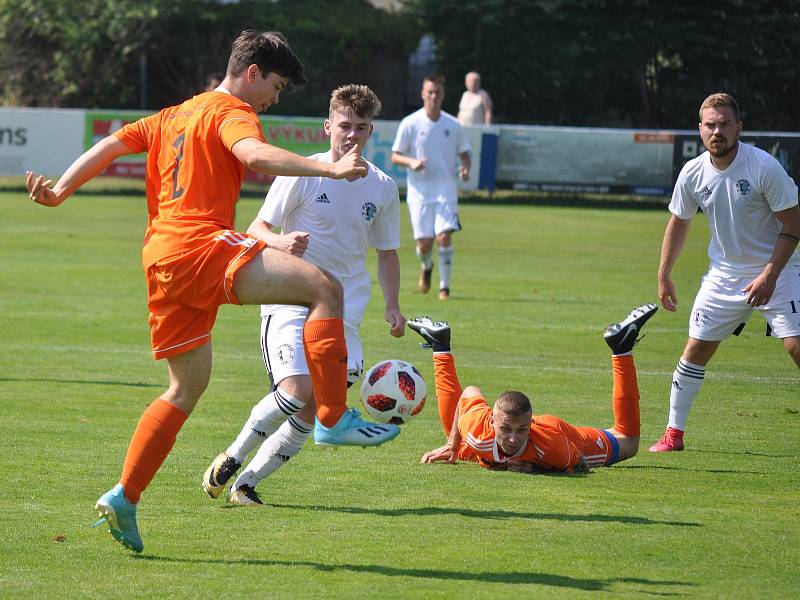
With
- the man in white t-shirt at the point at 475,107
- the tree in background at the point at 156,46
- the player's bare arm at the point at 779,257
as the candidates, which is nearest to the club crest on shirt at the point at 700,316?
the player's bare arm at the point at 779,257

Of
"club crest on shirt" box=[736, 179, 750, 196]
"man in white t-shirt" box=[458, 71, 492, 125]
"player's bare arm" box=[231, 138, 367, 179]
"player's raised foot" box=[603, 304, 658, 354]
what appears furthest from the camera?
"man in white t-shirt" box=[458, 71, 492, 125]

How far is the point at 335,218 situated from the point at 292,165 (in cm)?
190

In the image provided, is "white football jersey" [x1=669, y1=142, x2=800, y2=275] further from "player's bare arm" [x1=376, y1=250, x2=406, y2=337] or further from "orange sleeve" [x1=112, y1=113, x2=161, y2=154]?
"orange sleeve" [x1=112, y1=113, x2=161, y2=154]

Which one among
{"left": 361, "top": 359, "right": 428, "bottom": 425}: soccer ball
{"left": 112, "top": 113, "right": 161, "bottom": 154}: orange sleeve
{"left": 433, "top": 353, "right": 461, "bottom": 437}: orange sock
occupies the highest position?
{"left": 112, "top": 113, "right": 161, "bottom": 154}: orange sleeve

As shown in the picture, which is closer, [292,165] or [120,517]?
[292,165]

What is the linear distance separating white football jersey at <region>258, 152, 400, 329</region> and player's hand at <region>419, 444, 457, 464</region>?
1148mm

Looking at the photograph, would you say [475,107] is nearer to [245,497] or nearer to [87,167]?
[245,497]

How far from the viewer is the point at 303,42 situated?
38.3m

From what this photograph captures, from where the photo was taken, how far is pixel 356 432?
5.57 metres

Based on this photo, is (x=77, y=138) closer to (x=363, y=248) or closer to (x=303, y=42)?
(x=303, y=42)

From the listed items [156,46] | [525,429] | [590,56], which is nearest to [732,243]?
[525,429]

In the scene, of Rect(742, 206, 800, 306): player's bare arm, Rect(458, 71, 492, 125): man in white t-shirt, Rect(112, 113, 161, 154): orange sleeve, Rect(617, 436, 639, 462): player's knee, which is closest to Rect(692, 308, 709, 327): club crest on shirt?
Rect(742, 206, 800, 306): player's bare arm

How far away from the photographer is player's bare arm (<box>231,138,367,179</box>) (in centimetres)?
505

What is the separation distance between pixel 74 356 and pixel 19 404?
2239mm
